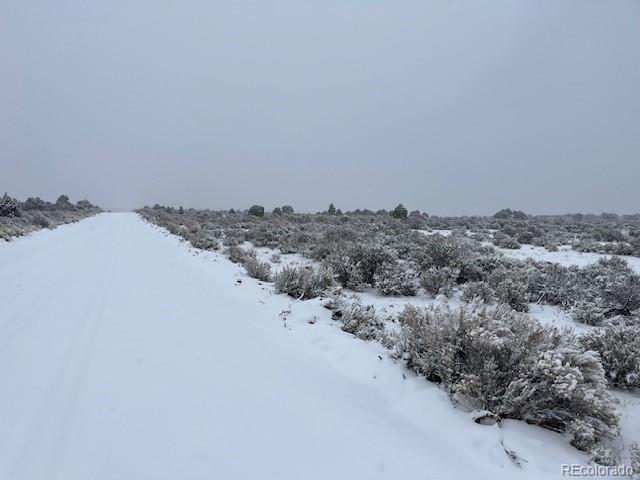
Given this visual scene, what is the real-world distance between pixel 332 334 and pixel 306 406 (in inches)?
67.1

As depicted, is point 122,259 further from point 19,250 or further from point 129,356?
point 129,356

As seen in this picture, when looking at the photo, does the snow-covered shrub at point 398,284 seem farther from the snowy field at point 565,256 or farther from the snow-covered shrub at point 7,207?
the snow-covered shrub at point 7,207

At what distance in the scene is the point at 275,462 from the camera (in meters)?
2.30


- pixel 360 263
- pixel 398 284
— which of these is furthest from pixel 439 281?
pixel 360 263

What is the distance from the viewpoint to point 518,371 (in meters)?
2.90

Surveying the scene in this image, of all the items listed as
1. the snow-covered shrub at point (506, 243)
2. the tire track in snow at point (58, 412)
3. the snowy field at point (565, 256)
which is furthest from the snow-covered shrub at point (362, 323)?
the snow-covered shrub at point (506, 243)

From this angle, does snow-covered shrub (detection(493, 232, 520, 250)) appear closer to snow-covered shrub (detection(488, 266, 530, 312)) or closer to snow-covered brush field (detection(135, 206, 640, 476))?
snow-covered brush field (detection(135, 206, 640, 476))

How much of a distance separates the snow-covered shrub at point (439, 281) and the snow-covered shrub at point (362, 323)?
230 centimetres

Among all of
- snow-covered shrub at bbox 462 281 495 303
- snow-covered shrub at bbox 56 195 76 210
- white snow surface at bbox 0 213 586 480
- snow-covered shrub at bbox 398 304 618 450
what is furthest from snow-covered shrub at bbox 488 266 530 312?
snow-covered shrub at bbox 56 195 76 210

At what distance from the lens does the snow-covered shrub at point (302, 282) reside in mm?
6672

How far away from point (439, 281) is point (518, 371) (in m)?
4.14

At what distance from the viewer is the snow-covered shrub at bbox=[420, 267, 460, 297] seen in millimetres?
6738

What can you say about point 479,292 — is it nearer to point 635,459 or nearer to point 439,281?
point 439,281

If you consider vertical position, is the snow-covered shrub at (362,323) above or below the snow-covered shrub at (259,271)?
below
